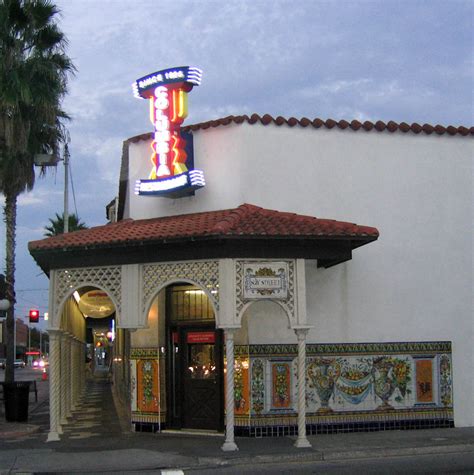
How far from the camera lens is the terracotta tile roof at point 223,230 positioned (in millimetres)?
12695

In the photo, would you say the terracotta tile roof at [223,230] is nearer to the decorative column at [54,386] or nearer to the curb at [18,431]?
the decorative column at [54,386]

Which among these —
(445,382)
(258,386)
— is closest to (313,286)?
(258,386)

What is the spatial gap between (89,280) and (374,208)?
6.24 metres

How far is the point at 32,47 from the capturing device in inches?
777

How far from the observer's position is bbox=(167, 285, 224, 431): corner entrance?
595 inches

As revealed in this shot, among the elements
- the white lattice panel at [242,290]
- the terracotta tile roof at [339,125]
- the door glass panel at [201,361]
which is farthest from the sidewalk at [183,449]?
the terracotta tile roof at [339,125]

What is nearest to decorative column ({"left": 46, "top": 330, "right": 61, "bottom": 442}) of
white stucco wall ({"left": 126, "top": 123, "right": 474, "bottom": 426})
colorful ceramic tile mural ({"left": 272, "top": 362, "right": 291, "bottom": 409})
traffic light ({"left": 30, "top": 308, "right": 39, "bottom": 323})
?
white stucco wall ({"left": 126, "top": 123, "right": 474, "bottom": 426})

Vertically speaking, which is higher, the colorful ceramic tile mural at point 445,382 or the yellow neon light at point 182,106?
the yellow neon light at point 182,106

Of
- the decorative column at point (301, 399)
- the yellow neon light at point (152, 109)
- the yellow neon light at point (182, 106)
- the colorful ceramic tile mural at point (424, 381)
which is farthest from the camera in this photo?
the yellow neon light at point (152, 109)

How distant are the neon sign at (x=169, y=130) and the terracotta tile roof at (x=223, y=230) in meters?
→ 0.87

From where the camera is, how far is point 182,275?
1354cm

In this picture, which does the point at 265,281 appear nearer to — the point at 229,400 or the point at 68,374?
the point at 229,400

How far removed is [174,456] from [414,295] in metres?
6.32

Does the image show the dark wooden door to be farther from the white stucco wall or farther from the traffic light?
the traffic light
